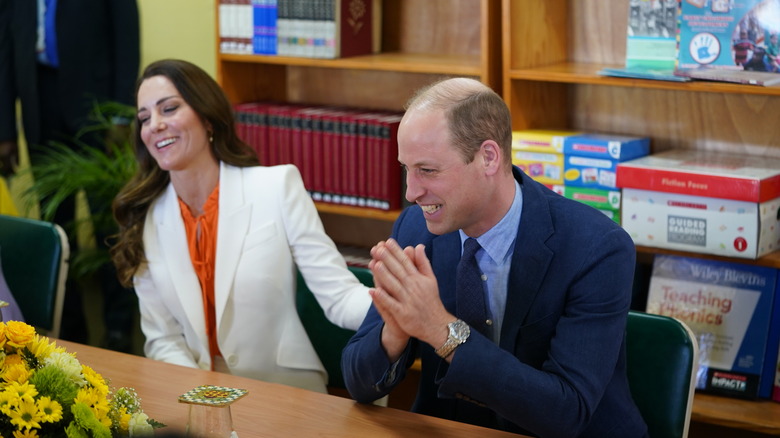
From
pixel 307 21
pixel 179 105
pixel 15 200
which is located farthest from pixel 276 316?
pixel 15 200

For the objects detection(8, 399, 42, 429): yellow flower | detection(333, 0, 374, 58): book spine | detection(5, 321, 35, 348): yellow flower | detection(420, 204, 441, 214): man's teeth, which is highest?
detection(333, 0, 374, 58): book spine

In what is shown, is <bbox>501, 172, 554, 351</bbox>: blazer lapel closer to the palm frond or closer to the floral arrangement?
the floral arrangement

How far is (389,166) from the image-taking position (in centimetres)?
337

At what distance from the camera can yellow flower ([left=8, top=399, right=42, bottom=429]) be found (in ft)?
4.43

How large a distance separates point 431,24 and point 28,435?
2515mm

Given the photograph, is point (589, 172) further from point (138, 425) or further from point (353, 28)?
point (138, 425)

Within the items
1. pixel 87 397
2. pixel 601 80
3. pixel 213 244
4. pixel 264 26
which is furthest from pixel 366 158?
pixel 87 397

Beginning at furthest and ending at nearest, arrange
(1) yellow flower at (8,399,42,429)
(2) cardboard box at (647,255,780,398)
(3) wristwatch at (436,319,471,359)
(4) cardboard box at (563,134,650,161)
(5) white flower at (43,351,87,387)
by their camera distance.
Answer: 1. (4) cardboard box at (563,134,650,161)
2. (2) cardboard box at (647,255,780,398)
3. (3) wristwatch at (436,319,471,359)
4. (5) white flower at (43,351,87,387)
5. (1) yellow flower at (8,399,42,429)

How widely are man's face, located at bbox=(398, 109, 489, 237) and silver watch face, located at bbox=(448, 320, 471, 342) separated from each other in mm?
207

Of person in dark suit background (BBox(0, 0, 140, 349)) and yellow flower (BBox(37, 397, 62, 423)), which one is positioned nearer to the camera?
yellow flower (BBox(37, 397, 62, 423))

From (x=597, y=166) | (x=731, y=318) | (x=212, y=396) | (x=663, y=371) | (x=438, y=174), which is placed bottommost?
(x=731, y=318)

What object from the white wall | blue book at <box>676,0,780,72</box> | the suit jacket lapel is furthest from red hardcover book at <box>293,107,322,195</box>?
blue book at <box>676,0,780,72</box>

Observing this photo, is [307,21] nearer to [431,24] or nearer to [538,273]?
[431,24]

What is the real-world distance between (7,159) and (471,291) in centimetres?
291
